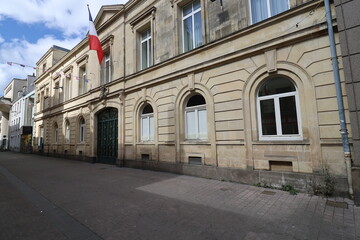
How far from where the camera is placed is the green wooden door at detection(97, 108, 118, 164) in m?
12.2

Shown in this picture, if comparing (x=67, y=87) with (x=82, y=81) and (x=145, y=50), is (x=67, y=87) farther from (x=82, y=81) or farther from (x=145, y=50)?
(x=145, y=50)

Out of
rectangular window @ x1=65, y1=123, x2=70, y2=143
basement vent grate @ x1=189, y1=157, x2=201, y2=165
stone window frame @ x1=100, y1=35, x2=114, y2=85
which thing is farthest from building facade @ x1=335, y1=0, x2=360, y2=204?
rectangular window @ x1=65, y1=123, x2=70, y2=143

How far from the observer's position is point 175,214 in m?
4.07

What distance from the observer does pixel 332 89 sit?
5094 mm

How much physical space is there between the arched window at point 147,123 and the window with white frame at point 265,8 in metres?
6.27

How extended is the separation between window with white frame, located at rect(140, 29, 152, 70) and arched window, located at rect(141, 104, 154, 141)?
2561 mm

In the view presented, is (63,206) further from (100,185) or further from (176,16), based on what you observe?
(176,16)

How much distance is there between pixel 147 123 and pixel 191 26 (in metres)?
5.30

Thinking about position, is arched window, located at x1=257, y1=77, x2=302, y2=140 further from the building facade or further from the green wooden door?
the green wooden door

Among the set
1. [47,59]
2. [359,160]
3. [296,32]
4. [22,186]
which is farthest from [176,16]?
[47,59]

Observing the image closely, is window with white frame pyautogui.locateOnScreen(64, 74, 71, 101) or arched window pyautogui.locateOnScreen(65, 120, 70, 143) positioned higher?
window with white frame pyautogui.locateOnScreen(64, 74, 71, 101)

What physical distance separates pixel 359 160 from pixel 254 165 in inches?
101

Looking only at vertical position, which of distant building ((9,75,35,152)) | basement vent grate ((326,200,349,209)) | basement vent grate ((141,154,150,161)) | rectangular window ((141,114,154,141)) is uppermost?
distant building ((9,75,35,152))

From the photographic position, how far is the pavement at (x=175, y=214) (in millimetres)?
3260
